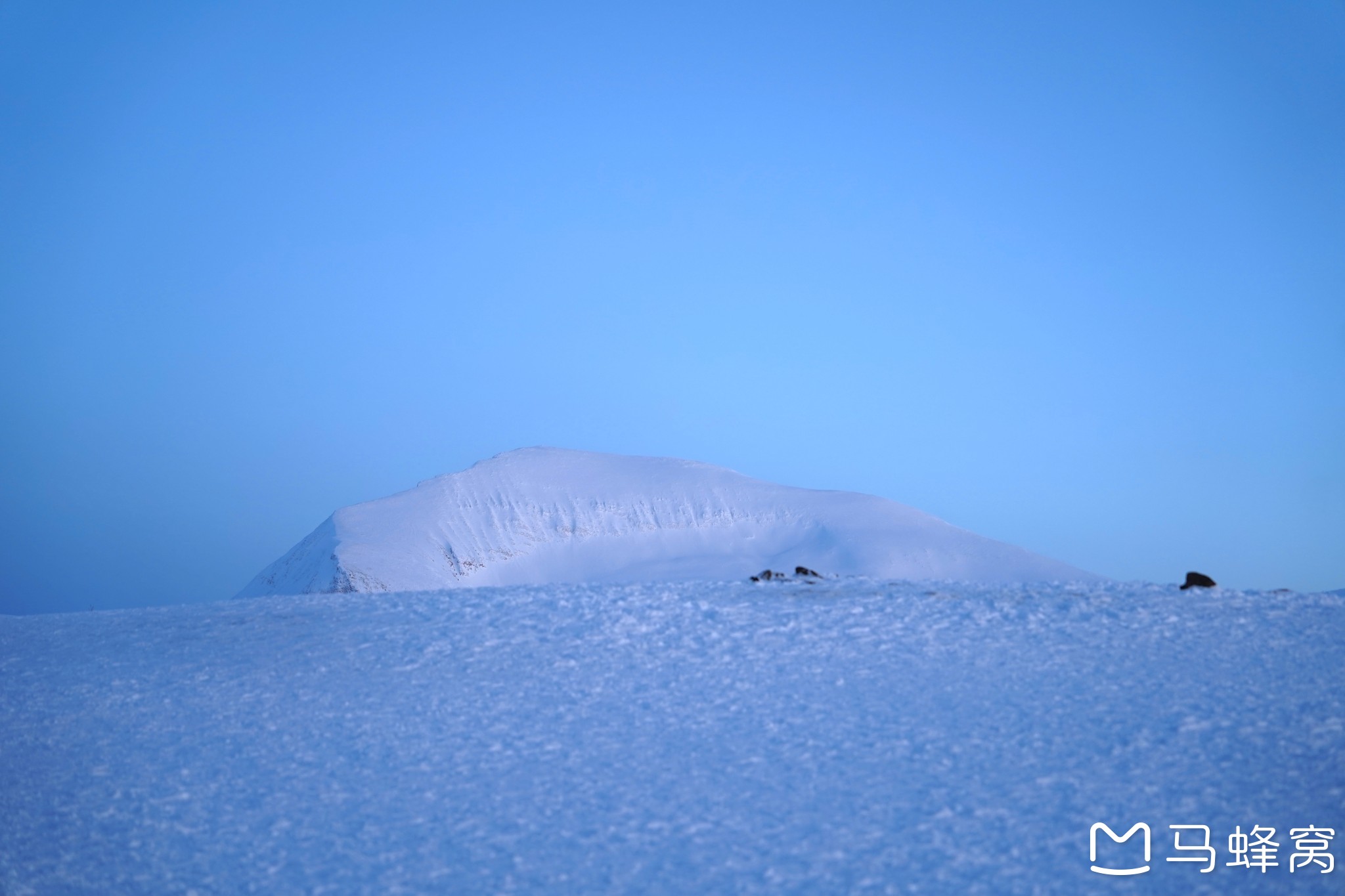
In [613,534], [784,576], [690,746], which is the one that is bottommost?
[690,746]

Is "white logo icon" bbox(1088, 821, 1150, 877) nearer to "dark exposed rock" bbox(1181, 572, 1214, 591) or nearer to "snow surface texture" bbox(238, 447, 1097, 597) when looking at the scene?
"dark exposed rock" bbox(1181, 572, 1214, 591)

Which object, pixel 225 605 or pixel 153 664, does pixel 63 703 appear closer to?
pixel 153 664

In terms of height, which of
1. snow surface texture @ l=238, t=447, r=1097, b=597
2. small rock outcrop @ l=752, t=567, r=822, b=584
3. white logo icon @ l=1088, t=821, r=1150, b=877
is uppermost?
snow surface texture @ l=238, t=447, r=1097, b=597

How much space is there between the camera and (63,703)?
28.2 ft

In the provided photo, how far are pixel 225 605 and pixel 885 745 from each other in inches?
369

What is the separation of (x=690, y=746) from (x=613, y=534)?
2918 centimetres

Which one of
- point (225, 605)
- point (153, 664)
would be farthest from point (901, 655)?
point (225, 605)

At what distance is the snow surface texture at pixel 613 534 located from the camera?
31.3 m

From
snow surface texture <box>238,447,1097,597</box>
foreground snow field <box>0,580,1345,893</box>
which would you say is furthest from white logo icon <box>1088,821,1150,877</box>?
snow surface texture <box>238,447,1097,597</box>

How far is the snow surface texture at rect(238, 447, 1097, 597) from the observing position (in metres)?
31.3

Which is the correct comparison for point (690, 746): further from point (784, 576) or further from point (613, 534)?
point (613, 534)

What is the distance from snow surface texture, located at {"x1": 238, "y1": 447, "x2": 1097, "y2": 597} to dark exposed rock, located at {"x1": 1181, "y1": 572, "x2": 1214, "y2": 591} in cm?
1972

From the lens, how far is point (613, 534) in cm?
3581

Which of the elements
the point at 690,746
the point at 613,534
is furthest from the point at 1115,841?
the point at 613,534
